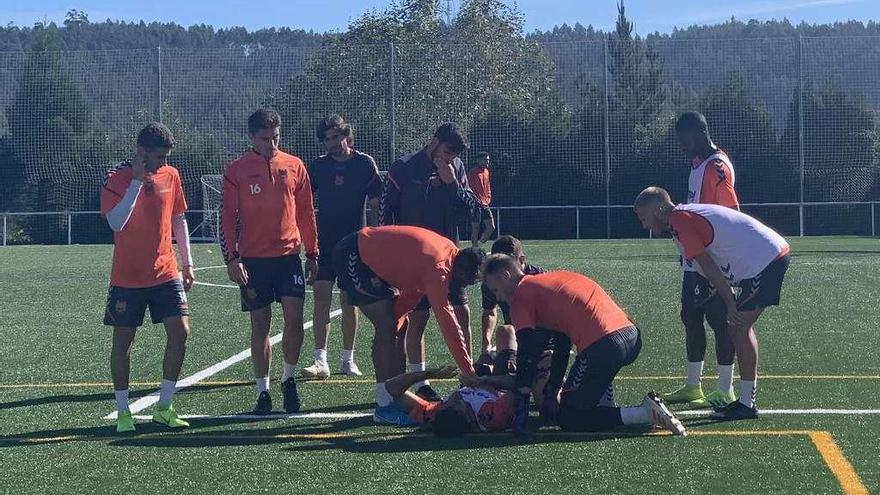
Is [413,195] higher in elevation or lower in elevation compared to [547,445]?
higher

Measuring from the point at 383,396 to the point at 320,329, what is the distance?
76.5 inches

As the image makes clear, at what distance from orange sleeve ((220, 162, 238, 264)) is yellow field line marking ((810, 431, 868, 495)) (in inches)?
147

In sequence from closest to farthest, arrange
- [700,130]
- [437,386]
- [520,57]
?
[700,130], [437,386], [520,57]

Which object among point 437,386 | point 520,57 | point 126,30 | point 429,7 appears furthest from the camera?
point 126,30

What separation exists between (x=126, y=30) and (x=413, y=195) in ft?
377

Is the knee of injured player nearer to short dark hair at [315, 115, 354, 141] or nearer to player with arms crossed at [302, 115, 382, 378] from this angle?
player with arms crossed at [302, 115, 382, 378]

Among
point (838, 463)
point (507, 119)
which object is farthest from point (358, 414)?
point (507, 119)

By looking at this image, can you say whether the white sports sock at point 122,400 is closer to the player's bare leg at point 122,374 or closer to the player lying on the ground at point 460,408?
the player's bare leg at point 122,374

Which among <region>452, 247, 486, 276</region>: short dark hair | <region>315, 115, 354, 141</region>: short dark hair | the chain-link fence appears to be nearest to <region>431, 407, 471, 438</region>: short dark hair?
<region>452, 247, 486, 276</region>: short dark hair

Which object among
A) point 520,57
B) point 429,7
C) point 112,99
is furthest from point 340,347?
point 429,7

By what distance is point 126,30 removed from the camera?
393ft

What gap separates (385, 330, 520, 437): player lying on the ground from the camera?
750cm

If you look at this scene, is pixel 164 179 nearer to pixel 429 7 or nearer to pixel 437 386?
pixel 437 386

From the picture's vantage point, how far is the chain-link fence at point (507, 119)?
38.2 metres
